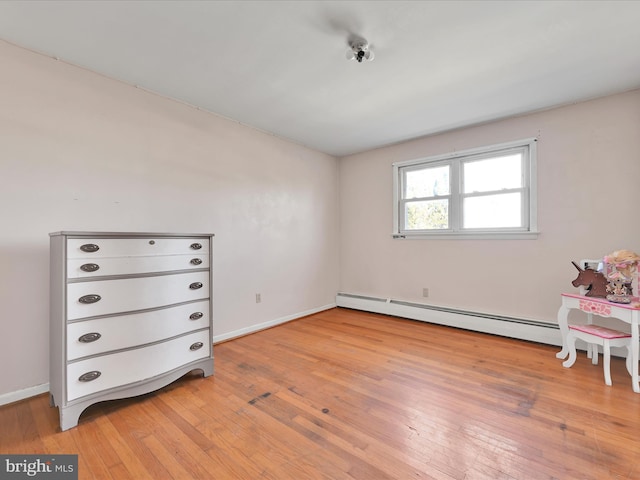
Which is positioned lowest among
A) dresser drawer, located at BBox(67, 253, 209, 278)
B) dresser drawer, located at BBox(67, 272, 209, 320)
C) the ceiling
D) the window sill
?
dresser drawer, located at BBox(67, 272, 209, 320)

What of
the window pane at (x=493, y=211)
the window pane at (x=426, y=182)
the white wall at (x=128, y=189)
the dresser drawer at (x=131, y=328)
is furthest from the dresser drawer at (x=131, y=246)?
the window pane at (x=493, y=211)

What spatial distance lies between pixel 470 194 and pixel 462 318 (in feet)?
5.05

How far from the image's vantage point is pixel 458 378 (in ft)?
7.47

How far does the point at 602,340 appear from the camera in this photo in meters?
2.18

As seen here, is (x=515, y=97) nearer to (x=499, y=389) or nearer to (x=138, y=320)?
(x=499, y=389)

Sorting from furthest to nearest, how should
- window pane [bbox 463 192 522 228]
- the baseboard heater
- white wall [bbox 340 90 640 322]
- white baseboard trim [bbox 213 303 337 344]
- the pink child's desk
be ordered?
window pane [bbox 463 192 522 228] < white baseboard trim [bbox 213 303 337 344] < the baseboard heater < white wall [bbox 340 90 640 322] < the pink child's desk

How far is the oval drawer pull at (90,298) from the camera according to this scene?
68.4 inches

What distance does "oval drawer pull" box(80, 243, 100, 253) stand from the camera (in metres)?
1.74

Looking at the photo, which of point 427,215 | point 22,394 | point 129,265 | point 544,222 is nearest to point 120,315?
point 129,265

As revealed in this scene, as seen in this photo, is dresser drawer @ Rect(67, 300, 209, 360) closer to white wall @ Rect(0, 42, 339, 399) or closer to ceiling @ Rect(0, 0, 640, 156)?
white wall @ Rect(0, 42, 339, 399)

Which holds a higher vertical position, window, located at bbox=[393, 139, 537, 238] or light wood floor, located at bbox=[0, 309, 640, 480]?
window, located at bbox=[393, 139, 537, 238]

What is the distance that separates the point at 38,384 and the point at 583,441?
346cm

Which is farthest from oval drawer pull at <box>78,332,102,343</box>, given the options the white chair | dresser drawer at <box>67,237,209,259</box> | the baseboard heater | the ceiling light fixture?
the white chair

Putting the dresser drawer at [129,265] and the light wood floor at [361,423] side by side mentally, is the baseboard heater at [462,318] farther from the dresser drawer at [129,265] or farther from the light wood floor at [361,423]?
the dresser drawer at [129,265]
